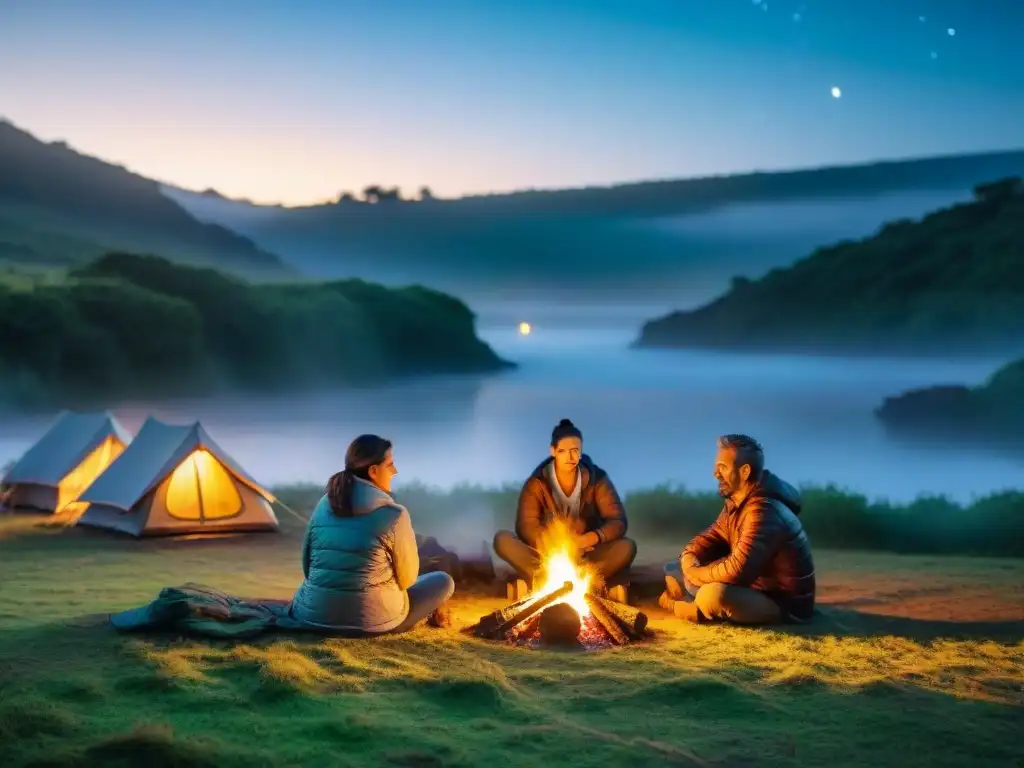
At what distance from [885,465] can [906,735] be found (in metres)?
17.7

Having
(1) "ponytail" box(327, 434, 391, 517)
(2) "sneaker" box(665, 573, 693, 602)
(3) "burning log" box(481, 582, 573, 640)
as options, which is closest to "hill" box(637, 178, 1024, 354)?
(2) "sneaker" box(665, 573, 693, 602)

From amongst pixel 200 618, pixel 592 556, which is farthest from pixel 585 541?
pixel 200 618

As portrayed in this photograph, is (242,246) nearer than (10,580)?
No

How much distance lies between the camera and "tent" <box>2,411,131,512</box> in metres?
10.6

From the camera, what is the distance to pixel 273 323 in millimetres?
23766

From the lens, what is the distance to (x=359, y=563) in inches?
204

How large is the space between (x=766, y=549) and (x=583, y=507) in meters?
1.31

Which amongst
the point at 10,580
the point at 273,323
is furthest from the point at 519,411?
the point at 10,580

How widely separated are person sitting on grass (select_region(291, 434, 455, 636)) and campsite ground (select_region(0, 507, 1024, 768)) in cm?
16

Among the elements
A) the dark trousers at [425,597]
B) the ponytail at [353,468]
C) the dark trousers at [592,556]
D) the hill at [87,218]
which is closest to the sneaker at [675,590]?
the dark trousers at [592,556]

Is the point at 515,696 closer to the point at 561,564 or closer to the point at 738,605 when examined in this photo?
the point at 738,605

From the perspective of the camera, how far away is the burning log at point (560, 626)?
18.0ft

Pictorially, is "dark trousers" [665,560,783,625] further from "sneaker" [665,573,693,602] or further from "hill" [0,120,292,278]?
"hill" [0,120,292,278]

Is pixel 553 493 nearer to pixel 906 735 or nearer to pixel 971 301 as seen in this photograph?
pixel 906 735
